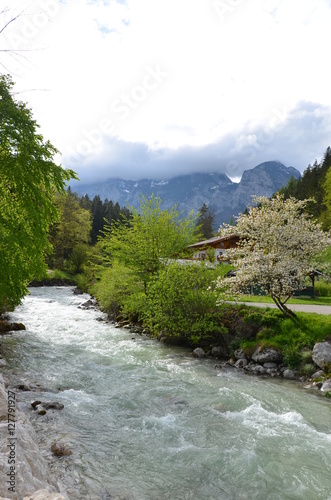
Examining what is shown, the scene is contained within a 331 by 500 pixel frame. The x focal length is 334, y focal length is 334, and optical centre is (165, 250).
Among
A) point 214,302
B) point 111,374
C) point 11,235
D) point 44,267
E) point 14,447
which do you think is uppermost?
point 11,235

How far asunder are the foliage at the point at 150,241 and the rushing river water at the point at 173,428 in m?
9.67

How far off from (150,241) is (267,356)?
13.5 metres

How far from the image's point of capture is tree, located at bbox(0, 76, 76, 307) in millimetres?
12406

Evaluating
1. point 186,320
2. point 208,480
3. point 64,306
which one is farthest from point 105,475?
point 64,306

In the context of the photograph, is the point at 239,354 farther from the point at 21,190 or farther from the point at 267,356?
the point at 21,190

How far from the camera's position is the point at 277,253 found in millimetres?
18047

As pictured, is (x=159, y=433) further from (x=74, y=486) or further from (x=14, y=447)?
(x=14, y=447)

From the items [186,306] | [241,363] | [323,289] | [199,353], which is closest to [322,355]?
[241,363]

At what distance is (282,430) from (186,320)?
33.1 feet

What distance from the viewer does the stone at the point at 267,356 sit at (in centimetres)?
1541

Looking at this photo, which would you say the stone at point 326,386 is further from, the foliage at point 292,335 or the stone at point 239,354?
the stone at point 239,354

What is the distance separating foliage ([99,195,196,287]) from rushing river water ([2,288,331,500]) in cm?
967

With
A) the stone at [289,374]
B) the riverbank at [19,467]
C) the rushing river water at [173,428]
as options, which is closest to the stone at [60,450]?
the rushing river water at [173,428]

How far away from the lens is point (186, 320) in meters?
19.3
